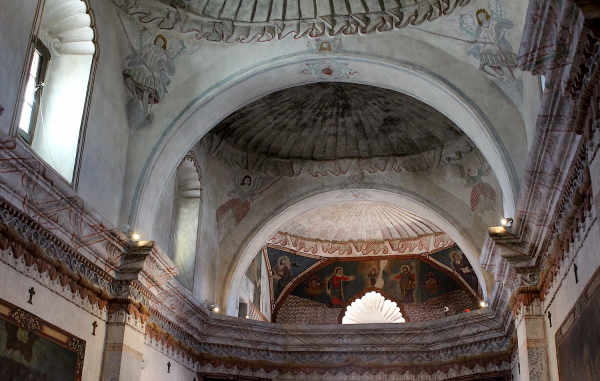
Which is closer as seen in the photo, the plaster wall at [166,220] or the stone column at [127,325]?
the stone column at [127,325]

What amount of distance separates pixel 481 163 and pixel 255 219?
4439 millimetres

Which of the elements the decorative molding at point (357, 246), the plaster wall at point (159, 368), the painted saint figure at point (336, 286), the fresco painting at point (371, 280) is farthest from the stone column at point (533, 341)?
the painted saint figure at point (336, 286)

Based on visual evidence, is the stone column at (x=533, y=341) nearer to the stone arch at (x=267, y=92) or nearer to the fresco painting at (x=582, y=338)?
the fresco painting at (x=582, y=338)

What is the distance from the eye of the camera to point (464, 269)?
1519cm

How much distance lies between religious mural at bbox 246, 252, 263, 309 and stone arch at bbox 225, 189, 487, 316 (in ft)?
5.97

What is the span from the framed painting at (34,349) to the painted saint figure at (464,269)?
10001mm

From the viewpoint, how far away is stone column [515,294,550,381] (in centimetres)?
741

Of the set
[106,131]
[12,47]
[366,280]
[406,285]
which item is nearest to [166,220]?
[106,131]

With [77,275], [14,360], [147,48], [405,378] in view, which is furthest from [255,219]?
[14,360]

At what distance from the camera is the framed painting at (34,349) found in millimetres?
5930

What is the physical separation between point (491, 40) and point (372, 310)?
902 cm

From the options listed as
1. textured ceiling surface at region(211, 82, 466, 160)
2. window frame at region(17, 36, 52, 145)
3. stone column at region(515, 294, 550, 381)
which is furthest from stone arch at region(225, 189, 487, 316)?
window frame at region(17, 36, 52, 145)

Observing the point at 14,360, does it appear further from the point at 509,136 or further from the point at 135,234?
the point at 509,136

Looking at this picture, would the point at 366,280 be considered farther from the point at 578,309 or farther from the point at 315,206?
the point at 578,309
